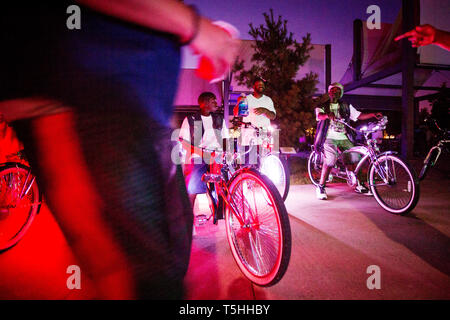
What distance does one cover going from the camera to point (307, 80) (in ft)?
33.4

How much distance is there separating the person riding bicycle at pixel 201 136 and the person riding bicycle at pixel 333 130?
2648 mm

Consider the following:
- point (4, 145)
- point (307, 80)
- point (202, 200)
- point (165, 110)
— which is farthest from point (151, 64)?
point (307, 80)

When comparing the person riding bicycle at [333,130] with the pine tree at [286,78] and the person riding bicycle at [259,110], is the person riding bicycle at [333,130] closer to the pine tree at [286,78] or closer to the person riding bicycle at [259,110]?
the person riding bicycle at [259,110]

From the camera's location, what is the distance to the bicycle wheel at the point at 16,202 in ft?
9.07

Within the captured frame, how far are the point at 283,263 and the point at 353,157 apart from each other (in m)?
3.95

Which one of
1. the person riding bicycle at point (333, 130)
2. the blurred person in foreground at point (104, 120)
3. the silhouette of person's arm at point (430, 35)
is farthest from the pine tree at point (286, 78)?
the blurred person in foreground at point (104, 120)

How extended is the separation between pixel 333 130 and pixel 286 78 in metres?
5.83

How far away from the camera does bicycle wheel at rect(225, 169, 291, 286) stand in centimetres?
191

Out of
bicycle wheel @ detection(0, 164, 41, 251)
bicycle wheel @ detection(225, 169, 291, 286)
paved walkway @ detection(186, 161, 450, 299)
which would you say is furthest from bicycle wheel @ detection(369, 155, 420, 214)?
bicycle wheel @ detection(0, 164, 41, 251)

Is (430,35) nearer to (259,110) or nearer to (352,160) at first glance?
(259,110)

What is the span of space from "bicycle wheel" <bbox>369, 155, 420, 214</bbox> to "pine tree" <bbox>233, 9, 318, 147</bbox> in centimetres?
589

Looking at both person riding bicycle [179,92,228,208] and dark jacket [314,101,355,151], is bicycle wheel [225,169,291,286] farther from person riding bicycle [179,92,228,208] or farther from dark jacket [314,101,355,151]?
dark jacket [314,101,355,151]

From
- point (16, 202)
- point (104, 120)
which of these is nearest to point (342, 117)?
point (104, 120)
